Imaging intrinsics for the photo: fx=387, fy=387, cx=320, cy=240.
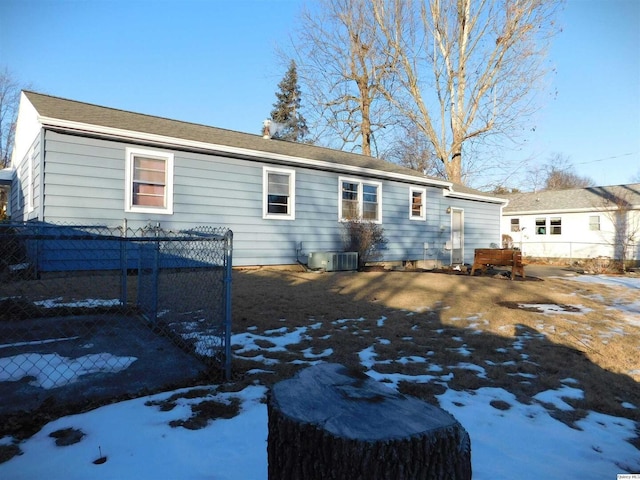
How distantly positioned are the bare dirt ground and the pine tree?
27171mm

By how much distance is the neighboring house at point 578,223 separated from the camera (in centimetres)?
2002

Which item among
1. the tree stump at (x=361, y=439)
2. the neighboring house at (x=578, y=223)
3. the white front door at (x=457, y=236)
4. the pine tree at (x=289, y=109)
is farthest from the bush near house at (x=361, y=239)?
the pine tree at (x=289, y=109)

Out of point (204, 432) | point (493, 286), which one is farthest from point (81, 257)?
point (493, 286)

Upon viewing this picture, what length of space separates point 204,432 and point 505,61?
2242 cm

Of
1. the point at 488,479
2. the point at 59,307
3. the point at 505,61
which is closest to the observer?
the point at 488,479

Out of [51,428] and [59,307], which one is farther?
[59,307]

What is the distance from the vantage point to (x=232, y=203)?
1019cm

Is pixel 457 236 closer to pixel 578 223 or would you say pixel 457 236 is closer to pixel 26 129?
pixel 578 223

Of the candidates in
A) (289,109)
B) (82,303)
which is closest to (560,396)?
(82,303)

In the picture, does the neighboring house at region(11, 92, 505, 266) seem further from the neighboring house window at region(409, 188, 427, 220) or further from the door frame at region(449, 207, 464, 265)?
the door frame at region(449, 207, 464, 265)

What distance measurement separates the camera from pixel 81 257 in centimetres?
804

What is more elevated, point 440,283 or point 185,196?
point 185,196

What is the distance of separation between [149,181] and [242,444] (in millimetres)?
8042

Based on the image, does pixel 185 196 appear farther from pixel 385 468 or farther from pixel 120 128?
pixel 385 468
